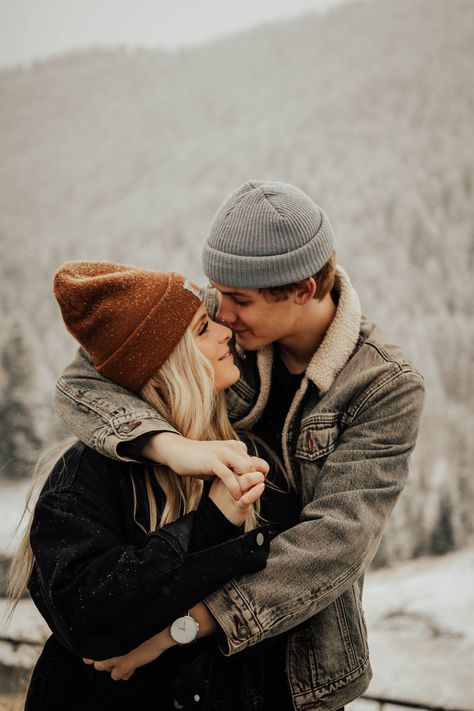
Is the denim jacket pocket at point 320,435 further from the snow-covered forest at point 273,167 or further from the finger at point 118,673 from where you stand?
the snow-covered forest at point 273,167

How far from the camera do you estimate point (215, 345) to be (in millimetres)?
1564

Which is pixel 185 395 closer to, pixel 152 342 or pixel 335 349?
pixel 152 342

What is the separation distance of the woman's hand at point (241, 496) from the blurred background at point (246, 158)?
266cm

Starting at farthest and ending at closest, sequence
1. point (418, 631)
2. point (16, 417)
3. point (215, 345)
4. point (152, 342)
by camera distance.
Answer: point (16, 417), point (418, 631), point (215, 345), point (152, 342)

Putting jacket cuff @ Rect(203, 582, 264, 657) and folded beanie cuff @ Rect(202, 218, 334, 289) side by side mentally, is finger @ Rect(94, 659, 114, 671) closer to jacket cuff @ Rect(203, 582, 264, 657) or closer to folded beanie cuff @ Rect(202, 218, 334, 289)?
jacket cuff @ Rect(203, 582, 264, 657)

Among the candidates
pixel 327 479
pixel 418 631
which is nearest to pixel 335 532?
pixel 327 479

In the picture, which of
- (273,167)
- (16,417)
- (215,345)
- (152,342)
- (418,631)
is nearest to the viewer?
(152,342)

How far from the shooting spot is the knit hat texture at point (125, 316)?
1.43m

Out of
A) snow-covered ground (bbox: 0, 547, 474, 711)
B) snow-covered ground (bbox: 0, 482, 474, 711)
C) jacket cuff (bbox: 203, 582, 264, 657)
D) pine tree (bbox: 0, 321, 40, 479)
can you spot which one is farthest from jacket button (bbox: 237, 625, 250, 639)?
pine tree (bbox: 0, 321, 40, 479)

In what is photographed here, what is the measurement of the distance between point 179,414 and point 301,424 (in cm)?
29

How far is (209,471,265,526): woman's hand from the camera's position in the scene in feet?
4.16

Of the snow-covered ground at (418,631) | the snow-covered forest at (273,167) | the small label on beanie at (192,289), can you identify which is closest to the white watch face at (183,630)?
the small label on beanie at (192,289)

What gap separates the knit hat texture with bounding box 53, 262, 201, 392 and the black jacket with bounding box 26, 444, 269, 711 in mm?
200

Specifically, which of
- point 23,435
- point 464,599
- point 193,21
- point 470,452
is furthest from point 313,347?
point 193,21
